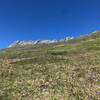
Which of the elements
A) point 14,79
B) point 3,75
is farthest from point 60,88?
point 3,75

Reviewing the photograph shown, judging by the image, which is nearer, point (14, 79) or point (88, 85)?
point (88, 85)

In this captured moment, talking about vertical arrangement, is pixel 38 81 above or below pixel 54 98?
above

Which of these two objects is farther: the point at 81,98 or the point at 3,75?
the point at 3,75

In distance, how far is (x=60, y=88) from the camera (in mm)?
19375

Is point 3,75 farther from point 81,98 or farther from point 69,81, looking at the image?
point 81,98

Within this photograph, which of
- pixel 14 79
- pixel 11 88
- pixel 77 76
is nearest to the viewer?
pixel 11 88

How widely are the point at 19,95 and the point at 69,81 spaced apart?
5.81m

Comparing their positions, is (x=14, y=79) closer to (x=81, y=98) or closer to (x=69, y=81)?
(x=69, y=81)

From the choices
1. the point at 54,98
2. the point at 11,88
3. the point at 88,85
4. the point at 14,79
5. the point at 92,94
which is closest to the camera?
the point at 54,98

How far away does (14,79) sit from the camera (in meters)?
23.1

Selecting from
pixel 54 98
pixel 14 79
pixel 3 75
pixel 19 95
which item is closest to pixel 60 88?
pixel 54 98

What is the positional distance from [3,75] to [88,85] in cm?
951

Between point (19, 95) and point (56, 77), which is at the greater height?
point (56, 77)

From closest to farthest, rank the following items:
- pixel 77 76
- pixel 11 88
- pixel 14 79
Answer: pixel 11 88, pixel 14 79, pixel 77 76
